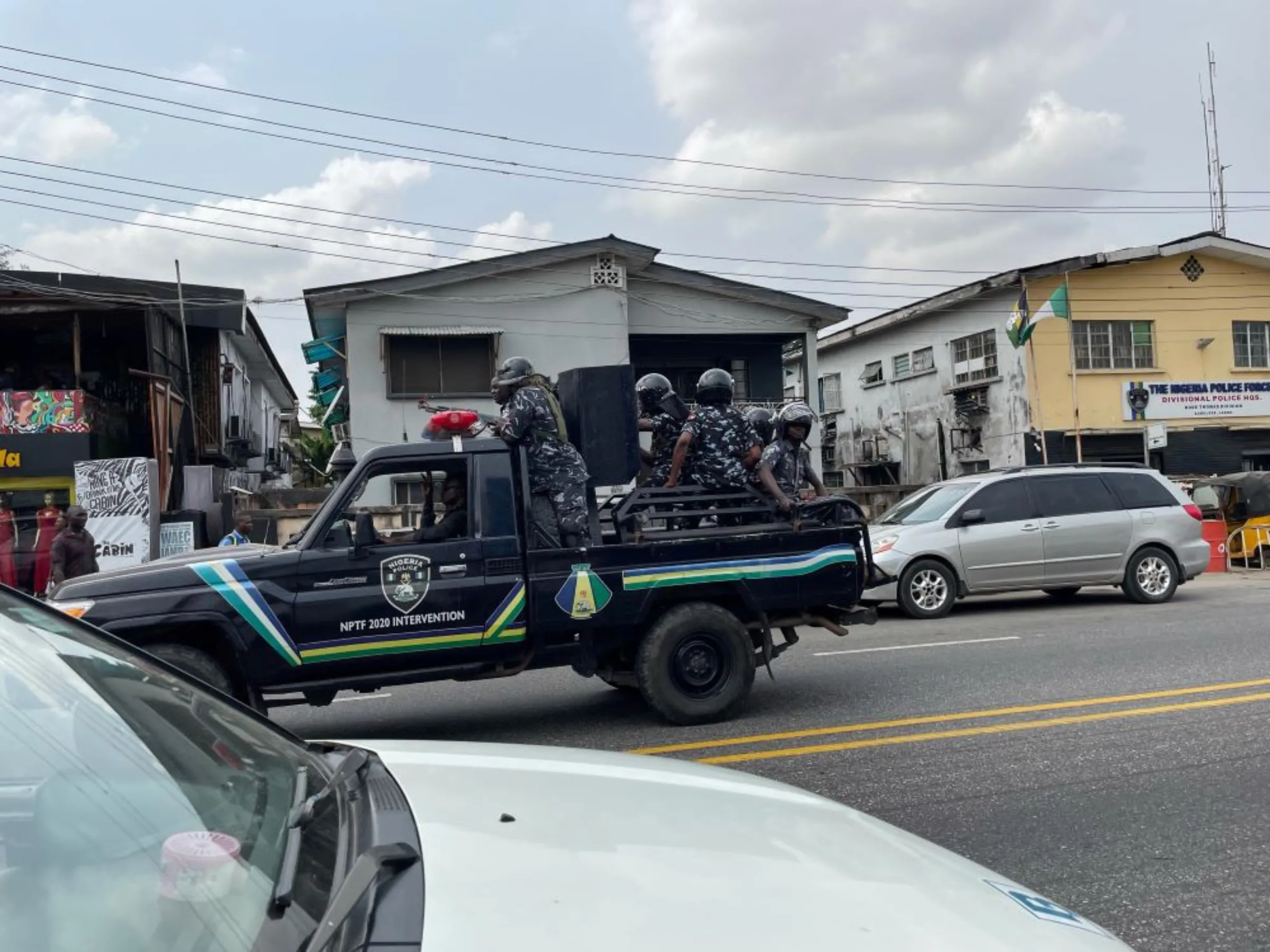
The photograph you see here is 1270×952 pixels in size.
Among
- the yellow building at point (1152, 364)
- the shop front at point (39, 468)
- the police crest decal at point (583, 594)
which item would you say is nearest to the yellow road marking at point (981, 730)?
the police crest decal at point (583, 594)

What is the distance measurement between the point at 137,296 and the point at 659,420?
57.1 ft

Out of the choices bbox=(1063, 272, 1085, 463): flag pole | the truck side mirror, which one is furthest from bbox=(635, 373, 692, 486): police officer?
bbox=(1063, 272, 1085, 463): flag pole

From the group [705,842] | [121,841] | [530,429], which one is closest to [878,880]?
[705,842]

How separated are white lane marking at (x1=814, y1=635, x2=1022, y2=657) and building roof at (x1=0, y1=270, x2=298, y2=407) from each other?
1726 cm

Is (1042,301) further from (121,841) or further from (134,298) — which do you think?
(121,841)

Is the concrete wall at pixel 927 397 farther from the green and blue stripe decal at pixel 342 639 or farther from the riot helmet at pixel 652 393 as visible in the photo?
the green and blue stripe decal at pixel 342 639

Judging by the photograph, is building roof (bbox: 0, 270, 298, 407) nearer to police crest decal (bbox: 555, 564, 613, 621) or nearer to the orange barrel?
police crest decal (bbox: 555, 564, 613, 621)

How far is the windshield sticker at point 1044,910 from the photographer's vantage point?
70.8 inches

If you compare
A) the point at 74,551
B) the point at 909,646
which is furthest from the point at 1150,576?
the point at 74,551

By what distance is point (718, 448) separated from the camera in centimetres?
763

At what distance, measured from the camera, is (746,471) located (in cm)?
770

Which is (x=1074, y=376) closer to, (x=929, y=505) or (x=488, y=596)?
(x=929, y=505)

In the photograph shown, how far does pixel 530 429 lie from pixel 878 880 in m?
5.07

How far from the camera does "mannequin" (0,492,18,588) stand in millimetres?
15039
